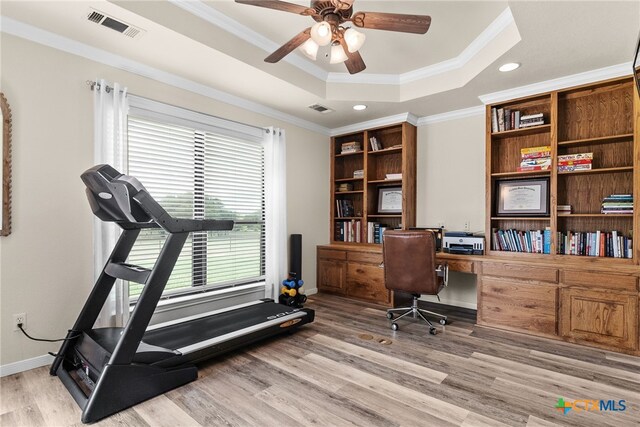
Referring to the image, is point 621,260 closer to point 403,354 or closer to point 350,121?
point 403,354

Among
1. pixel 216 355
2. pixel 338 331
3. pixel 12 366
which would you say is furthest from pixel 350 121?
pixel 12 366

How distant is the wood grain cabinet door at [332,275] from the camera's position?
14.8ft

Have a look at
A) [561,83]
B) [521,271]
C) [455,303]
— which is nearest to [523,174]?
[561,83]

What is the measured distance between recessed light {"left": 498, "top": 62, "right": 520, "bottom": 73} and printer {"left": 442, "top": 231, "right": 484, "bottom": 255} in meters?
1.77

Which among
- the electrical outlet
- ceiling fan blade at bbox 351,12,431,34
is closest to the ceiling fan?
ceiling fan blade at bbox 351,12,431,34

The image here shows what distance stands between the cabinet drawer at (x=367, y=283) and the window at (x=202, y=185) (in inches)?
48.6

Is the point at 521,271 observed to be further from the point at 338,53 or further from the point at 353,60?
the point at 338,53

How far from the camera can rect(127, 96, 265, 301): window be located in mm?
3006

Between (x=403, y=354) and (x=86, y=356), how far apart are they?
90.9 inches

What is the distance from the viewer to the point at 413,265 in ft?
10.6

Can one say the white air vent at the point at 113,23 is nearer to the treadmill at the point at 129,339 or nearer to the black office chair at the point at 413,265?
the treadmill at the point at 129,339

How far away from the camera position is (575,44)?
2580 millimetres

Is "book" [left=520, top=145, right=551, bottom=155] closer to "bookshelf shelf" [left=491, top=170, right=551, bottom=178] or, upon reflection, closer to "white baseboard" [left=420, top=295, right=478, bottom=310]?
"bookshelf shelf" [left=491, top=170, right=551, bottom=178]

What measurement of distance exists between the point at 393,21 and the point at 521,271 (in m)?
2.59
